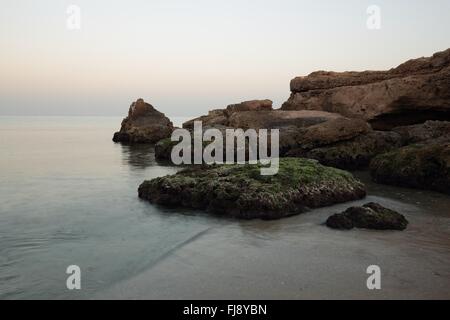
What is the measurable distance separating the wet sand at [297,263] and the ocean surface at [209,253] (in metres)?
0.02

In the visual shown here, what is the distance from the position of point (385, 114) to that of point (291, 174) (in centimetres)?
2355

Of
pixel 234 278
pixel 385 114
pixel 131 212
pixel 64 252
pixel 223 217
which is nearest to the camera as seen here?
pixel 234 278

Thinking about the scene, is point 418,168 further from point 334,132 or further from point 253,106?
point 253,106

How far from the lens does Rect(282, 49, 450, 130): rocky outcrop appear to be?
1350 inches

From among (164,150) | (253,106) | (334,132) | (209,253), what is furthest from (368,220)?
(253,106)

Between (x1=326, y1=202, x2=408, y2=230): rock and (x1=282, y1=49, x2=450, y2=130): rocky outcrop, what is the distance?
24470 millimetres

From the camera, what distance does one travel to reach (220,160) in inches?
1281

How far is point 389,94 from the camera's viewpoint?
3603cm

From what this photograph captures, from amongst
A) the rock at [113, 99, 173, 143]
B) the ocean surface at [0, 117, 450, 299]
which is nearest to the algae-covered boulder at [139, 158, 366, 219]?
the ocean surface at [0, 117, 450, 299]

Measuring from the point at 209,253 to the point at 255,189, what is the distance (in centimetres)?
440

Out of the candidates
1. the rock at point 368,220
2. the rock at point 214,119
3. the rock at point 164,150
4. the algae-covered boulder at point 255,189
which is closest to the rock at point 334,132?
the algae-covered boulder at point 255,189

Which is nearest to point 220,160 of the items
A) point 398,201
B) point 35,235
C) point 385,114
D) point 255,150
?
point 255,150

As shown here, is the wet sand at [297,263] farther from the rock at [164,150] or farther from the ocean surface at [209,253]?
the rock at [164,150]

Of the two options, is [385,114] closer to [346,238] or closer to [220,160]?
[220,160]
